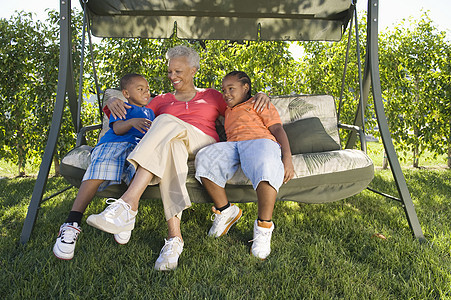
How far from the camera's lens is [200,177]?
2.05m

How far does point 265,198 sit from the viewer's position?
1.94 metres

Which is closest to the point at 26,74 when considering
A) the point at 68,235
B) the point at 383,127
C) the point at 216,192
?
the point at 68,235

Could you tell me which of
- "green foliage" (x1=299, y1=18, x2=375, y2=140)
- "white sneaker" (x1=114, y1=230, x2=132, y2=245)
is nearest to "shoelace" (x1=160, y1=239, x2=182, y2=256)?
"white sneaker" (x1=114, y1=230, x2=132, y2=245)

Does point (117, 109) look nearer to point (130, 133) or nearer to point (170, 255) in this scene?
point (130, 133)

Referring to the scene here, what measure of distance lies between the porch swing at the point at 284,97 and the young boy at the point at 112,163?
0.30ft

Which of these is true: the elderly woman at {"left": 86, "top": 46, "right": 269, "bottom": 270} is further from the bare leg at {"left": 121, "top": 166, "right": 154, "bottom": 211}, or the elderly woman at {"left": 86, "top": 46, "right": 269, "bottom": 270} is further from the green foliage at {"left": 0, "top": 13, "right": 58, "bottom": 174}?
the green foliage at {"left": 0, "top": 13, "right": 58, "bottom": 174}

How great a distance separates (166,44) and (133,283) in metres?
2.67

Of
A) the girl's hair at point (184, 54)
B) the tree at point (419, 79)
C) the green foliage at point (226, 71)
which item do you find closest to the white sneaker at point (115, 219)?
the girl's hair at point (184, 54)

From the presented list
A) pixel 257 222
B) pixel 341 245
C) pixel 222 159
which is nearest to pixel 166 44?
pixel 222 159

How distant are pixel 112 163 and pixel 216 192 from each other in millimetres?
614

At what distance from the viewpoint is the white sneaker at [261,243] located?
75.2 inches

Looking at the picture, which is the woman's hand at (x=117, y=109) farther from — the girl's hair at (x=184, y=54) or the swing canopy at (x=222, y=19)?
the swing canopy at (x=222, y=19)

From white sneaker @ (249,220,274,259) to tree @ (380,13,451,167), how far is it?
312 centimetres

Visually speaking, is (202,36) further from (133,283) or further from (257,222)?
(133,283)
